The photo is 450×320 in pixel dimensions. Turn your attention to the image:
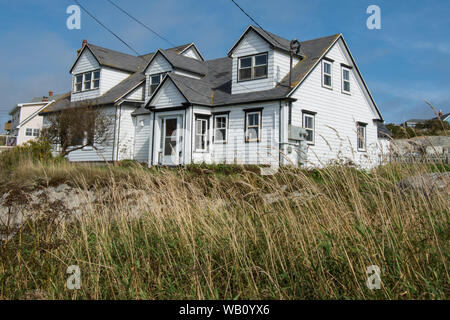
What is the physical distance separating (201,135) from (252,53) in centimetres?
519

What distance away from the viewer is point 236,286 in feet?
11.7

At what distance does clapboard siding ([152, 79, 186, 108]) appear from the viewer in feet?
63.3

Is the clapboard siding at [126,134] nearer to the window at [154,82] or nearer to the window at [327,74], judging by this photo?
the window at [154,82]

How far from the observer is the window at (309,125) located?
18.5 metres

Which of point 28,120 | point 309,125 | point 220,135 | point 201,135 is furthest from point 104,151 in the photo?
point 28,120

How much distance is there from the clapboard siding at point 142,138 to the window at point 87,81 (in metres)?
5.81

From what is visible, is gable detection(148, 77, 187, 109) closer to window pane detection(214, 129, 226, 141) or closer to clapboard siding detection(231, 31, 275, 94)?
window pane detection(214, 129, 226, 141)

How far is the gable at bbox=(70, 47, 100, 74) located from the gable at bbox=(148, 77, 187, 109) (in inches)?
346

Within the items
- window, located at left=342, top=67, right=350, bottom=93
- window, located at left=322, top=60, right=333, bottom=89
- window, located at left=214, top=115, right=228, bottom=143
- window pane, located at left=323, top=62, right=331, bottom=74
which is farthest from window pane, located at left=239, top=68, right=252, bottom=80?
window, located at left=342, top=67, right=350, bottom=93

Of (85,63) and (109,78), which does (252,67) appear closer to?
(109,78)

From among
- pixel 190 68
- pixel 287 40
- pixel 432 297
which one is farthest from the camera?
pixel 190 68

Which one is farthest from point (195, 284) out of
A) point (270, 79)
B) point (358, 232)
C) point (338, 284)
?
point (270, 79)
